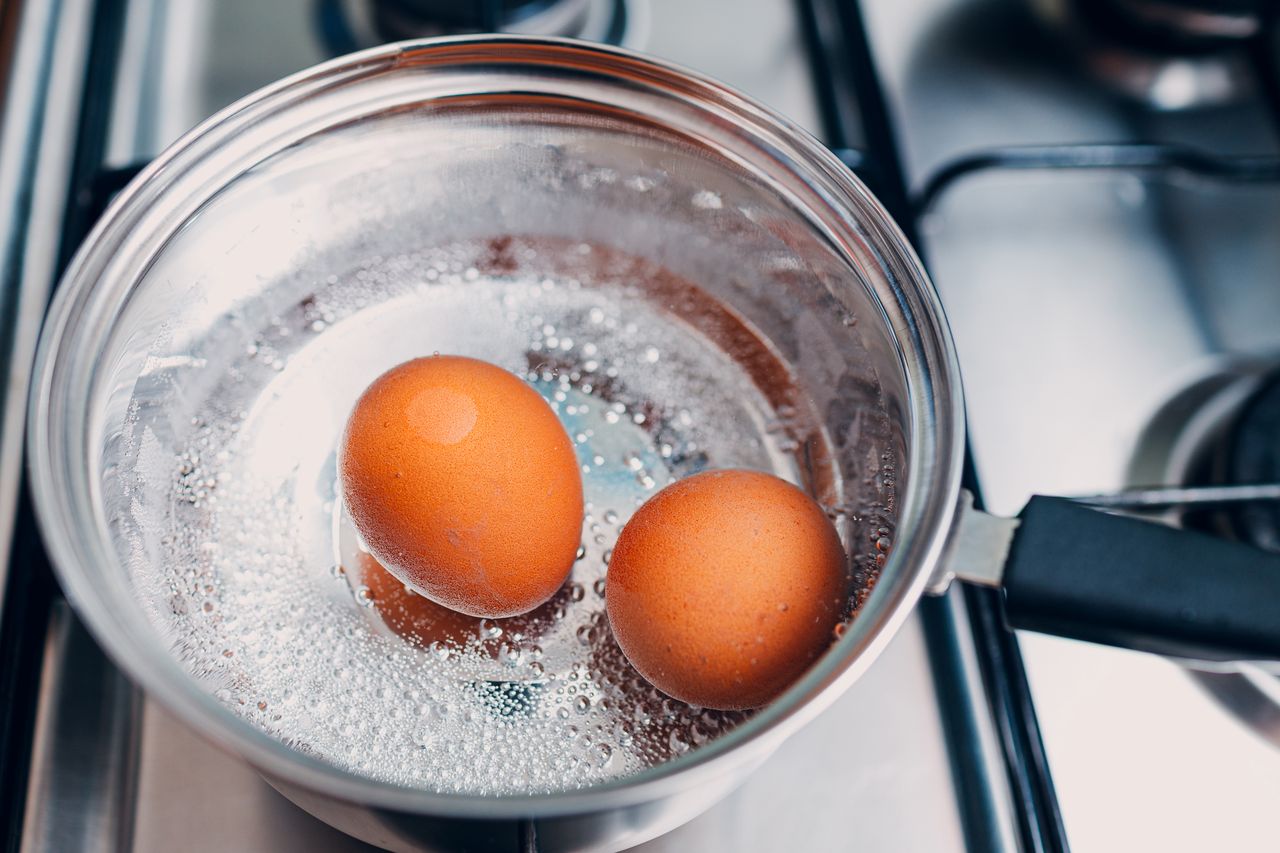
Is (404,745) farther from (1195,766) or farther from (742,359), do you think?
(1195,766)

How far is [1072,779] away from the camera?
63 centimetres

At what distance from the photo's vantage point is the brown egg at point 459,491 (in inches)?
20.9

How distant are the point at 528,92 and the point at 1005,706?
48 cm

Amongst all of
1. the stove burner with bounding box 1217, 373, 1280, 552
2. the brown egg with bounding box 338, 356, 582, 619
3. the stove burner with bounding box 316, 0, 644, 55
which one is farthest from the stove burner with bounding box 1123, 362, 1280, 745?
the stove burner with bounding box 316, 0, 644, 55

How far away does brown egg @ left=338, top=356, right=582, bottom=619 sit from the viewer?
532 mm

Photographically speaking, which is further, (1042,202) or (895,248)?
(1042,202)

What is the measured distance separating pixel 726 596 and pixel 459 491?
149 millimetres

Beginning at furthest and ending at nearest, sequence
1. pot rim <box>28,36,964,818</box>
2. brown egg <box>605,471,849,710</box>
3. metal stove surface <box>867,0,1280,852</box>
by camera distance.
→ metal stove surface <box>867,0,1280,852</box>
brown egg <box>605,471,849,710</box>
pot rim <box>28,36,964,818</box>

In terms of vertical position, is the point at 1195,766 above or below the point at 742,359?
below

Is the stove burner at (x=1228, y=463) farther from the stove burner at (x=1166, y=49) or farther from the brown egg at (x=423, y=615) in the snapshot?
the brown egg at (x=423, y=615)

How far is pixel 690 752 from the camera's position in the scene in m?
0.50

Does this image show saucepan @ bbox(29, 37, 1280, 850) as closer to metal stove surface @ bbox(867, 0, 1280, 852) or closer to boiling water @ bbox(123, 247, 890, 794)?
boiling water @ bbox(123, 247, 890, 794)

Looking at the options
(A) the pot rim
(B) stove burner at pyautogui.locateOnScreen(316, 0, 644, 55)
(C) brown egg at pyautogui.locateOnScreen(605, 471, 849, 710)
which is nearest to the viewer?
(A) the pot rim

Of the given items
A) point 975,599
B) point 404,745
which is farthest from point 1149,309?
point 404,745
